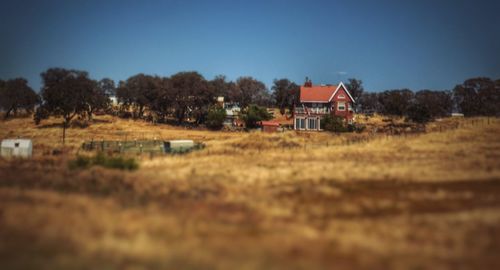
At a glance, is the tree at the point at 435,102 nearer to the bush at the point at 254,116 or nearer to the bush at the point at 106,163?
the bush at the point at 254,116

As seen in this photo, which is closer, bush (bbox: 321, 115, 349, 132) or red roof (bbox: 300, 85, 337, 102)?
bush (bbox: 321, 115, 349, 132)

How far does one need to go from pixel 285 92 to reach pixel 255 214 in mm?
77214

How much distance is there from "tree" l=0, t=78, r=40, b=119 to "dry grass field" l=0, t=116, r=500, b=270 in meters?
61.8

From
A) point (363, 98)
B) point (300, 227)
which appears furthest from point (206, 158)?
point (363, 98)

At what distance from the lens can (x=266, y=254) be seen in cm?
1227

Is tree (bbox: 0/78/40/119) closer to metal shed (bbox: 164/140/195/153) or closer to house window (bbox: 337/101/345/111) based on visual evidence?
metal shed (bbox: 164/140/195/153)

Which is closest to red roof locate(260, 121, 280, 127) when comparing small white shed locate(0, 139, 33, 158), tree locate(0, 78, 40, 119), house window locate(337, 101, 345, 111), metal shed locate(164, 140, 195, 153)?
house window locate(337, 101, 345, 111)

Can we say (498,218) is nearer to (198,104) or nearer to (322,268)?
(322,268)

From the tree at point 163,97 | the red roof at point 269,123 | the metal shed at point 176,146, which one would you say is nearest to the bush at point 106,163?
the metal shed at point 176,146

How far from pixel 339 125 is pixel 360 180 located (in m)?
35.5

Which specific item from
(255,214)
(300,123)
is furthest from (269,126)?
(255,214)

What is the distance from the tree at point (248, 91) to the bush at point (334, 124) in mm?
41457

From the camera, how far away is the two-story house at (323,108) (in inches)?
2459

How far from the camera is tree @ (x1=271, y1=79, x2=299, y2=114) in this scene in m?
91.6
